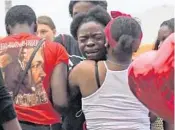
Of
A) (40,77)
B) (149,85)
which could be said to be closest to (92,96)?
(40,77)

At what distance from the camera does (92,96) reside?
2131 millimetres

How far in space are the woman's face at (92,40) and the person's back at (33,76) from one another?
21cm

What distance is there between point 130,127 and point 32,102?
0.63 meters

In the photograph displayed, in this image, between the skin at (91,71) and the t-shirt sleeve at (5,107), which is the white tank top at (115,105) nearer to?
the skin at (91,71)

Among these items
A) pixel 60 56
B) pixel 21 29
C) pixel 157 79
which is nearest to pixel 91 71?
pixel 60 56

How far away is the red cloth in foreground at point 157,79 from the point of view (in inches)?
33.9

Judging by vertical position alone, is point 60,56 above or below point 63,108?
above

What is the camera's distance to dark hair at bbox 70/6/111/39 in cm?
242

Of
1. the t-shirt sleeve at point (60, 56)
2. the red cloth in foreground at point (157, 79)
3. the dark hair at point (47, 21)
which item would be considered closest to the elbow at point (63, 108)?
the t-shirt sleeve at point (60, 56)

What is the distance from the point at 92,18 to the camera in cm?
242

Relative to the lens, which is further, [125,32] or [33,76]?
[33,76]

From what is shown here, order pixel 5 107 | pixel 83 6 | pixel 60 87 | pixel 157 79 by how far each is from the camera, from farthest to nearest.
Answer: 1. pixel 83 6
2. pixel 60 87
3. pixel 5 107
4. pixel 157 79

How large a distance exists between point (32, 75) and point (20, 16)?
416 mm

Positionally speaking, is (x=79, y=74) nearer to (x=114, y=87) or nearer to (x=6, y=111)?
(x=114, y=87)
